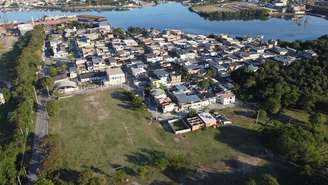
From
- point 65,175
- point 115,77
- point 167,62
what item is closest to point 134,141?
point 65,175

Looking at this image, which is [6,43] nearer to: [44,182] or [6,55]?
[6,55]

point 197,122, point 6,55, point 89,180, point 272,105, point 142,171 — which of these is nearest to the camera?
point 89,180

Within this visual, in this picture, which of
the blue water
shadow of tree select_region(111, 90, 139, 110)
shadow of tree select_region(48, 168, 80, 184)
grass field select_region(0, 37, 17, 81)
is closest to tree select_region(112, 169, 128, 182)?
shadow of tree select_region(48, 168, 80, 184)

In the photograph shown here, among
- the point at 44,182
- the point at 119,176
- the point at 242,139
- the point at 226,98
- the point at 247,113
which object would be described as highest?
the point at 226,98

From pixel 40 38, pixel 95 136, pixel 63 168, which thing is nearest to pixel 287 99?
pixel 95 136

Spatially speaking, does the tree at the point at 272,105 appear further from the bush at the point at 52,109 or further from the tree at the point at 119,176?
the bush at the point at 52,109

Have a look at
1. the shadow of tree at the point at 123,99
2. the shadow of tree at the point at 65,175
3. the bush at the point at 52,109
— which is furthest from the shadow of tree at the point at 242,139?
the bush at the point at 52,109
